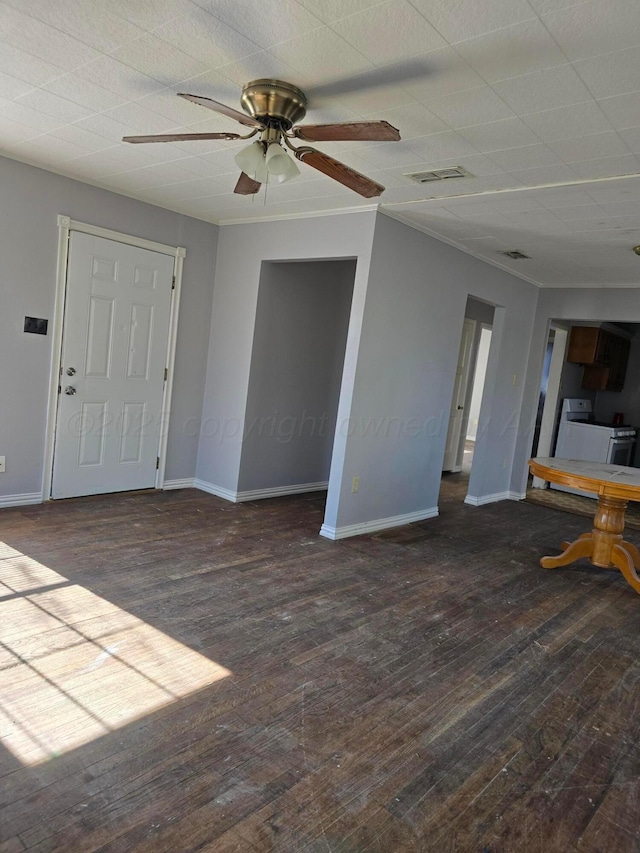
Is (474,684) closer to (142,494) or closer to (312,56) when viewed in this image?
(312,56)

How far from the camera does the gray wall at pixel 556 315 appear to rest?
5.58m

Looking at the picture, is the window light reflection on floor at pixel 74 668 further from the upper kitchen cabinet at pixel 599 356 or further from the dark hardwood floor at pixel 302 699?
the upper kitchen cabinet at pixel 599 356

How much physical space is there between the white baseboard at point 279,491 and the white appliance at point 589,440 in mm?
3142

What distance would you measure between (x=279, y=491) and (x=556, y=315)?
3.38 meters

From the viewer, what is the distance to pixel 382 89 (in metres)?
2.29

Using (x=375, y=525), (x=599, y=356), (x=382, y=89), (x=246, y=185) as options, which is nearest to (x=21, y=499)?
(x=375, y=525)

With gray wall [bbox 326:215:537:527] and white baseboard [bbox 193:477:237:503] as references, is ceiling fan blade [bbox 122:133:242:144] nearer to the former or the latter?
gray wall [bbox 326:215:537:527]

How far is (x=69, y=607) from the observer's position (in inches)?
109

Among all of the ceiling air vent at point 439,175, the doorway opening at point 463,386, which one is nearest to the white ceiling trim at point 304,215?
the ceiling air vent at point 439,175

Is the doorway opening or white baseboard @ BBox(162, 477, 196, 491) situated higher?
the doorway opening

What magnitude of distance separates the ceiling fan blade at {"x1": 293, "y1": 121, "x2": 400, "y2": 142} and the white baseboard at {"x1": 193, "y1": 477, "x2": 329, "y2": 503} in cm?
335

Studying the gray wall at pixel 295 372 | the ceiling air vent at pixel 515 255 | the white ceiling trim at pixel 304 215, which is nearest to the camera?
the white ceiling trim at pixel 304 215

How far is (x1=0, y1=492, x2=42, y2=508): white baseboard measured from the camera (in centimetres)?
414

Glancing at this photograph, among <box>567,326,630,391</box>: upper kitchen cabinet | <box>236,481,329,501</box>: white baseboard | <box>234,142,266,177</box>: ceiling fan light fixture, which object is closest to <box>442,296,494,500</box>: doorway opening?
<box>567,326,630,391</box>: upper kitchen cabinet
